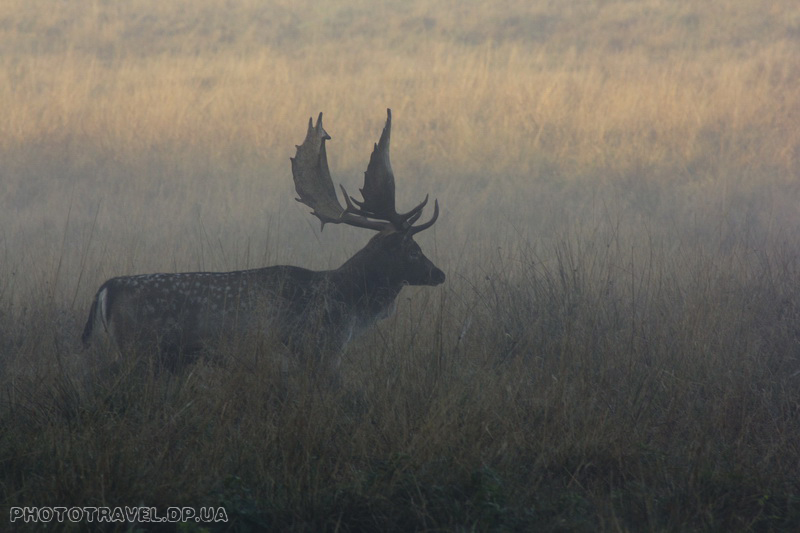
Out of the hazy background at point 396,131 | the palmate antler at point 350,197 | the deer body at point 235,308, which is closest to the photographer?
the deer body at point 235,308

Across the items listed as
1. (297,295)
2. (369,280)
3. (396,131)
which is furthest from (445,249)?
(396,131)

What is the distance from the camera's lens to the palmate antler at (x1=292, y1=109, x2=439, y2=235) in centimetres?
591

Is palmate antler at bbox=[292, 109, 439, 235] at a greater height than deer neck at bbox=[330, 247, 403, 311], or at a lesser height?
greater

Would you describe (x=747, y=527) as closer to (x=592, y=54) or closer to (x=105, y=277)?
(x=105, y=277)

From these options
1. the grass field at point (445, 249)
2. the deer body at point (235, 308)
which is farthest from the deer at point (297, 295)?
the grass field at point (445, 249)

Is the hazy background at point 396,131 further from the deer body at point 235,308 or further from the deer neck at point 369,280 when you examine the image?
the deer body at point 235,308

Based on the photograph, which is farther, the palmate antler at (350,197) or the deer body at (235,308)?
the palmate antler at (350,197)

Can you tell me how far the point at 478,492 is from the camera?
354 cm

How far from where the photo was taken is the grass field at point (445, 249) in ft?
12.4

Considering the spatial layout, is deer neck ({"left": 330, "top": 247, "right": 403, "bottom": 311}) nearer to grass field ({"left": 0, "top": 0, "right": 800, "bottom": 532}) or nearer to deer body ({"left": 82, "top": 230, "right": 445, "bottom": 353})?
deer body ({"left": 82, "top": 230, "right": 445, "bottom": 353})

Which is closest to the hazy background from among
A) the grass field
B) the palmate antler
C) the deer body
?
the grass field

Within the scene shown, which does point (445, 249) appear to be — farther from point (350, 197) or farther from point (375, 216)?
point (350, 197)

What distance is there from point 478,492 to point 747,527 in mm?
1073

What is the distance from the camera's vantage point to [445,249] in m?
9.86
